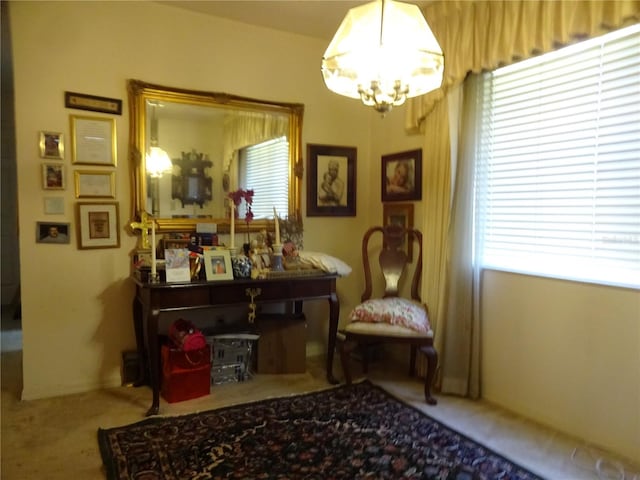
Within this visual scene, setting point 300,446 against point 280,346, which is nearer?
point 300,446

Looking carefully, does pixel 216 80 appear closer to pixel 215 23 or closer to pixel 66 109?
pixel 215 23

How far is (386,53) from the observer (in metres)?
1.79

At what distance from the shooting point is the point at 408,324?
9.24ft

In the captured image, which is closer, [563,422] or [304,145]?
[563,422]

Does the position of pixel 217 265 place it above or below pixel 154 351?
above

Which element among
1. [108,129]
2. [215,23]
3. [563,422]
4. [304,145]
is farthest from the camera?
[304,145]

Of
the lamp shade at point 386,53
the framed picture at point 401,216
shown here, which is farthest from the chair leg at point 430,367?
the lamp shade at point 386,53

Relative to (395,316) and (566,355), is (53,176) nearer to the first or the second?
(395,316)

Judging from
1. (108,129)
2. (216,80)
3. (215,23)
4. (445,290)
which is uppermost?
(215,23)

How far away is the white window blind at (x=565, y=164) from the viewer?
2188 millimetres

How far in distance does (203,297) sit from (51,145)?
1.30 metres

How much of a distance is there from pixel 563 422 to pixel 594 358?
41cm

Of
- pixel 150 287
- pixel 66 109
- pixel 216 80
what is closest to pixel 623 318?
pixel 150 287

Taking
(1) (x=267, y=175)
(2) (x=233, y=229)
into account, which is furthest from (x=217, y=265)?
(1) (x=267, y=175)
